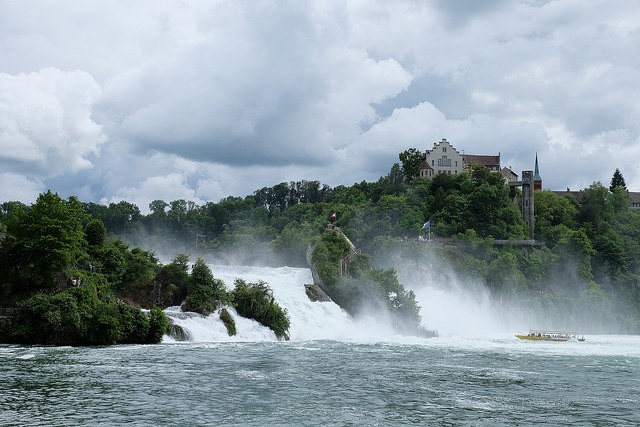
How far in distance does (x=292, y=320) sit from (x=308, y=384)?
25876mm

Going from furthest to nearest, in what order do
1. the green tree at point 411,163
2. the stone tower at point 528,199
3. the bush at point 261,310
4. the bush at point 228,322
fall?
the green tree at point 411,163 < the stone tower at point 528,199 < the bush at point 261,310 < the bush at point 228,322

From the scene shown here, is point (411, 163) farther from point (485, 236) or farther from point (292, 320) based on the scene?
point (292, 320)

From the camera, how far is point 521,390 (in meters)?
28.3

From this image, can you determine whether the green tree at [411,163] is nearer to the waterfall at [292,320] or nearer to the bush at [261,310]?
the waterfall at [292,320]

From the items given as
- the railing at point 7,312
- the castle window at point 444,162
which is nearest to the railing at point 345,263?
the railing at point 7,312

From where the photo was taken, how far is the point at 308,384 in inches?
1111

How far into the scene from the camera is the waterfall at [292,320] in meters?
46.2

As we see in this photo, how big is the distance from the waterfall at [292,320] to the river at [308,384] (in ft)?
1.09

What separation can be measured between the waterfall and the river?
331mm

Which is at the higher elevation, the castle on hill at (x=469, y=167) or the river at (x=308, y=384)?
the castle on hill at (x=469, y=167)

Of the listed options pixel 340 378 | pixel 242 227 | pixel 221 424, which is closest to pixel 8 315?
pixel 340 378

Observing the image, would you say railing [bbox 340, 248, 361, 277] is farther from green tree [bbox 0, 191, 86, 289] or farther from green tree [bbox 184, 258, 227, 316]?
green tree [bbox 0, 191, 86, 289]

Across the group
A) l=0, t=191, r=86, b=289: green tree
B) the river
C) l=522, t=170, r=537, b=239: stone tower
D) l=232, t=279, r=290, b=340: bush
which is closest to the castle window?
l=522, t=170, r=537, b=239: stone tower

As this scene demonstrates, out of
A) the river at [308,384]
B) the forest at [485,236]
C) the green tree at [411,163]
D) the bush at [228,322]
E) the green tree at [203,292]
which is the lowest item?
the river at [308,384]
